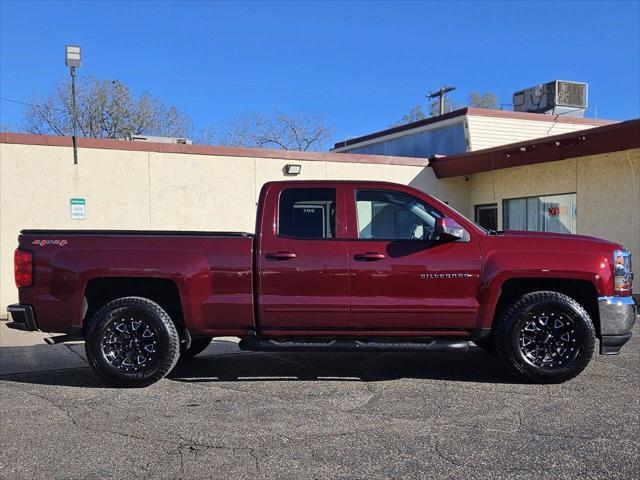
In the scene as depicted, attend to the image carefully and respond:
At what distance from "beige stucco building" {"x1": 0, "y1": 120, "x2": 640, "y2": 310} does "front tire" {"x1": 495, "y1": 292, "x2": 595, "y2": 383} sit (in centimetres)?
616

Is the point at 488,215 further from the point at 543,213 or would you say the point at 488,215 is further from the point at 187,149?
the point at 187,149

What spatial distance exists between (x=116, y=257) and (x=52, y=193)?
20.3 ft

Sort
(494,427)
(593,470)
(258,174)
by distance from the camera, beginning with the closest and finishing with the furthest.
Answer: (593,470)
(494,427)
(258,174)

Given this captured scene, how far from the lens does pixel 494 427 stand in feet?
14.8

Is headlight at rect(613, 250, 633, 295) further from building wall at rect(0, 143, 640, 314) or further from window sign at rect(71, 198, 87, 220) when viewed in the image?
window sign at rect(71, 198, 87, 220)

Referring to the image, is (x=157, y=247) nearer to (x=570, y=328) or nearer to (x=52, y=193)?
(x=570, y=328)

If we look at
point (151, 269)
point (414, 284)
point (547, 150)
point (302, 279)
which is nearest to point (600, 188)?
point (547, 150)

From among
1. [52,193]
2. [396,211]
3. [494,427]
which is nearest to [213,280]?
[396,211]

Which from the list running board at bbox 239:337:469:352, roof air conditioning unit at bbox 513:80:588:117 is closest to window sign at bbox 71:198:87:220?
running board at bbox 239:337:469:352

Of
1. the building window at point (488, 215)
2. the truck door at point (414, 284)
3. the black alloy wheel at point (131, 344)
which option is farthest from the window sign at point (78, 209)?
the building window at point (488, 215)

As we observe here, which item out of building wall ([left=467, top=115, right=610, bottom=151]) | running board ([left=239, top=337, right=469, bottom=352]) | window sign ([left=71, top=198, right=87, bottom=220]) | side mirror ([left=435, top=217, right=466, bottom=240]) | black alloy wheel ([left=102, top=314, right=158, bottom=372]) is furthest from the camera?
building wall ([left=467, top=115, right=610, bottom=151])

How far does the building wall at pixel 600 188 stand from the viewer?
11289 millimetres

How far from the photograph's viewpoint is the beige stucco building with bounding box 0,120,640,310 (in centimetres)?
1069

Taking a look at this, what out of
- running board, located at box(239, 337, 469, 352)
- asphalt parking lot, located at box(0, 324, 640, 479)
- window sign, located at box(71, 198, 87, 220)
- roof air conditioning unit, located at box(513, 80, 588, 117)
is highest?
roof air conditioning unit, located at box(513, 80, 588, 117)
